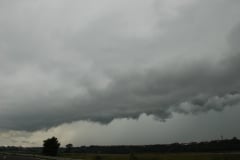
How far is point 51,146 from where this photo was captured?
121m

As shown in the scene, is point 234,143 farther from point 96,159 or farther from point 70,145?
point 96,159

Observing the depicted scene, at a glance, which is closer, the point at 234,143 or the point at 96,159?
the point at 96,159

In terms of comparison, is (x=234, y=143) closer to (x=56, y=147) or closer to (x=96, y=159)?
(x=56, y=147)

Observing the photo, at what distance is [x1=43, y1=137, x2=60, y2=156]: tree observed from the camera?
118606mm

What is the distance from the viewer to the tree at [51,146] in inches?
4670

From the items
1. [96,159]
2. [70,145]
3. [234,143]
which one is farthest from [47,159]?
[234,143]

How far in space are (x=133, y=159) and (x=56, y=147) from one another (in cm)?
5010

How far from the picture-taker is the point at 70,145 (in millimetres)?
188500

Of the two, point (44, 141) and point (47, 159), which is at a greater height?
point (44, 141)

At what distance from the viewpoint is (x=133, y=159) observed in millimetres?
76000

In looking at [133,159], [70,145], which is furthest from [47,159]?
[70,145]

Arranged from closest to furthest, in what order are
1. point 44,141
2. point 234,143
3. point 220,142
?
point 44,141 → point 234,143 → point 220,142

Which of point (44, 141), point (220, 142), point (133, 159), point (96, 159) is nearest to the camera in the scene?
point (133, 159)

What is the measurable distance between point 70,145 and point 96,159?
102 meters
